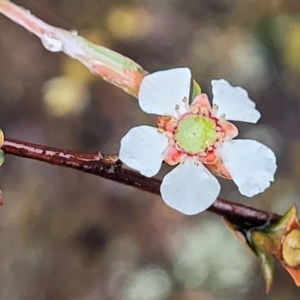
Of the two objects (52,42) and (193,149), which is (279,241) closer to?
(193,149)

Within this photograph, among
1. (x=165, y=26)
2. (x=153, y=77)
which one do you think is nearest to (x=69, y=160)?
(x=153, y=77)

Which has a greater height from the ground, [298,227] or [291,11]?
[291,11]

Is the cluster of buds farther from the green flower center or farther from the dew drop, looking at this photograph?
the dew drop

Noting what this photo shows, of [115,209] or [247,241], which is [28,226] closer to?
[115,209]

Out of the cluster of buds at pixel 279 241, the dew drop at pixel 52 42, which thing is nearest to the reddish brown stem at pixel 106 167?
the cluster of buds at pixel 279 241

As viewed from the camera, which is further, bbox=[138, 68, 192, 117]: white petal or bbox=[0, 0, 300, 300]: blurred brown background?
bbox=[0, 0, 300, 300]: blurred brown background

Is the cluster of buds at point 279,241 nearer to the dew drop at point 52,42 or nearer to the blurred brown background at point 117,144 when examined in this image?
the blurred brown background at point 117,144

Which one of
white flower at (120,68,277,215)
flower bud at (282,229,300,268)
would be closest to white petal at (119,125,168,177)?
white flower at (120,68,277,215)
